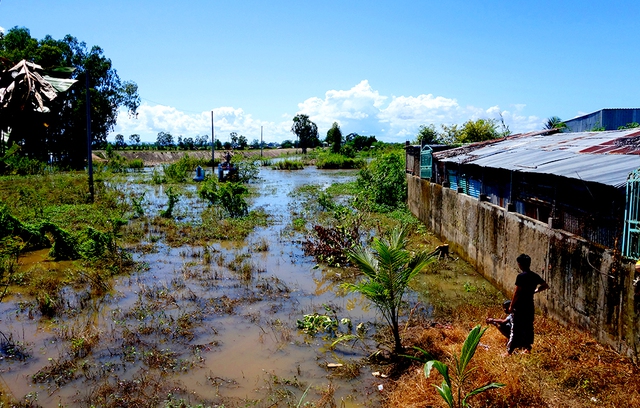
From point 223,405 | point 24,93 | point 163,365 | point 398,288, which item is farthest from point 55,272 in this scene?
point 24,93

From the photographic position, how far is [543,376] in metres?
4.83

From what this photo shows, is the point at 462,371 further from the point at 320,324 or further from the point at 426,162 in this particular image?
the point at 426,162

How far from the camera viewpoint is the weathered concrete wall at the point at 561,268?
17.0 ft

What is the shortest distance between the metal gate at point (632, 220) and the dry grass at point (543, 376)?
117 centimetres

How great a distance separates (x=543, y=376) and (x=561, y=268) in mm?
2264

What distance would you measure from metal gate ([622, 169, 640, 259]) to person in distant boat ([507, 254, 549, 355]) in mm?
986

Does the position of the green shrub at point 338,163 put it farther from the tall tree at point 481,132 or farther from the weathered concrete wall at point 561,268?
the weathered concrete wall at point 561,268

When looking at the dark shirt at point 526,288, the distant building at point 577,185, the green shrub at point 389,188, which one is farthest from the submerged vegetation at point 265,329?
the green shrub at point 389,188

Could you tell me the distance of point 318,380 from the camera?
18.9 feet

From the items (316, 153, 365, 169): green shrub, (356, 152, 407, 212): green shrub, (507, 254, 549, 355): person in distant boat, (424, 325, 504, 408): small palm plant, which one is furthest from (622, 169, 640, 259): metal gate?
(316, 153, 365, 169): green shrub

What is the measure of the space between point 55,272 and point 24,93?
30.4ft

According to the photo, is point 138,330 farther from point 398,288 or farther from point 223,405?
point 398,288

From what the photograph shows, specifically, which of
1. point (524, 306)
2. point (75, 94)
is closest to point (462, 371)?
point (524, 306)

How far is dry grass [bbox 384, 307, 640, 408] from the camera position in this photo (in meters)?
4.45
